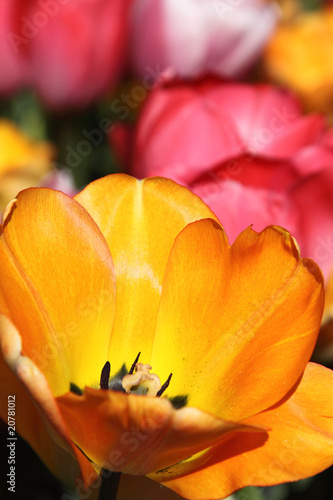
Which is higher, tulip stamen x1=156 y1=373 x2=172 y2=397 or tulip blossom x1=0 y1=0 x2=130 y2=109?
tulip blossom x1=0 y1=0 x2=130 y2=109

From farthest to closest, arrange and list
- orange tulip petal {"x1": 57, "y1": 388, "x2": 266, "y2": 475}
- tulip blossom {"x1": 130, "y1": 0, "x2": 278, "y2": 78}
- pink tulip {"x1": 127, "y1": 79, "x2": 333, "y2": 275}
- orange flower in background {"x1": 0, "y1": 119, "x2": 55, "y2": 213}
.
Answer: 1. tulip blossom {"x1": 130, "y1": 0, "x2": 278, "y2": 78}
2. orange flower in background {"x1": 0, "y1": 119, "x2": 55, "y2": 213}
3. pink tulip {"x1": 127, "y1": 79, "x2": 333, "y2": 275}
4. orange tulip petal {"x1": 57, "y1": 388, "x2": 266, "y2": 475}

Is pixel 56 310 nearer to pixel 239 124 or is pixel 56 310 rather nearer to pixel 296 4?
pixel 239 124

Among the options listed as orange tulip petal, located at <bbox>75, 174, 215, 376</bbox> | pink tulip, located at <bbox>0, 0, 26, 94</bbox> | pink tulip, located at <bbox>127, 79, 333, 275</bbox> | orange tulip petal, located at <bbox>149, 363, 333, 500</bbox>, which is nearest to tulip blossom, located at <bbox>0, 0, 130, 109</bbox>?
pink tulip, located at <bbox>0, 0, 26, 94</bbox>

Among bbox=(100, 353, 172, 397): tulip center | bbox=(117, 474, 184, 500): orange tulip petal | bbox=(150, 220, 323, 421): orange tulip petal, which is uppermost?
bbox=(150, 220, 323, 421): orange tulip petal

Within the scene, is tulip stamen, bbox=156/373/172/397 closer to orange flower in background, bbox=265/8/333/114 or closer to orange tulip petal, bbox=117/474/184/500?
orange tulip petal, bbox=117/474/184/500

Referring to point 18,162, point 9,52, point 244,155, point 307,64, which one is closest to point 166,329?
point 244,155

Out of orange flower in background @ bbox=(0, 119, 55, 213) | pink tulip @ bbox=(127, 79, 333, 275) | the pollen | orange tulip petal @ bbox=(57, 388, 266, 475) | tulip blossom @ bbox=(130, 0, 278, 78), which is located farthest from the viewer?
tulip blossom @ bbox=(130, 0, 278, 78)

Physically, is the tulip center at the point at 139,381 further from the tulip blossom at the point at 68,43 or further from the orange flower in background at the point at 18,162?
the tulip blossom at the point at 68,43
